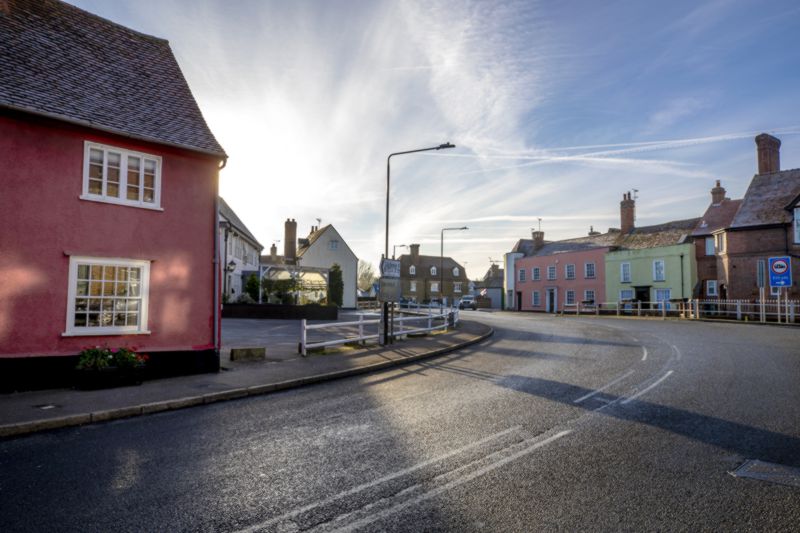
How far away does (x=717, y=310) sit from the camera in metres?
35.1

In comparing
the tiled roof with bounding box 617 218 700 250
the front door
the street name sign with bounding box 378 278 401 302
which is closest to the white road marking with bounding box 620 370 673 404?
the street name sign with bounding box 378 278 401 302

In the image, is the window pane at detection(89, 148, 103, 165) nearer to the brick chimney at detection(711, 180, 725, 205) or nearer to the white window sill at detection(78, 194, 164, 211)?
the white window sill at detection(78, 194, 164, 211)

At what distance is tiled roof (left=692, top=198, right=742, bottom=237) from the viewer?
135 feet

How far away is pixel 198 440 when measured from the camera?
647 centimetres

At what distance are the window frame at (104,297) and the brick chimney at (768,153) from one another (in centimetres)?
4471

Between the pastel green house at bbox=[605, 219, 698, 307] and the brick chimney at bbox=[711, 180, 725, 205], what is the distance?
247 cm

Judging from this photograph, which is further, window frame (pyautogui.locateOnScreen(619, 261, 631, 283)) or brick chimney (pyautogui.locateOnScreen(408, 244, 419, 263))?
brick chimney (pyautogui.locateOnScreen(408, 244, 419, 263))

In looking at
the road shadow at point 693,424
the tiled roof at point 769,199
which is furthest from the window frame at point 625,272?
the road shadow at point 693,424

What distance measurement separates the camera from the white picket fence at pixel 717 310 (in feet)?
94.8

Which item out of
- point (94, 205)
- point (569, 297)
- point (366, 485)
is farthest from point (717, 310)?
point (94, 205)

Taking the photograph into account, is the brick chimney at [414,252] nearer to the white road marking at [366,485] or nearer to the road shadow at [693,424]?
the road shadow at [693,424]

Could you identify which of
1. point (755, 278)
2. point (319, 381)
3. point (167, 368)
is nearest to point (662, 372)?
point (319, 381)

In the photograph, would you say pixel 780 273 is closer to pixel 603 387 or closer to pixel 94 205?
pixel 603 387

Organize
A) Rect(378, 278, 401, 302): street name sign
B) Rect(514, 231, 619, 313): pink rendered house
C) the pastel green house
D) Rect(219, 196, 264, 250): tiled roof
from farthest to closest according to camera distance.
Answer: Rect(514, 231, 619, 313): pink rendered house → the pastel green house → Rect(219, 196, 264, 250): tiled roof → Rect(378, 278, 401, 302): street name sign
